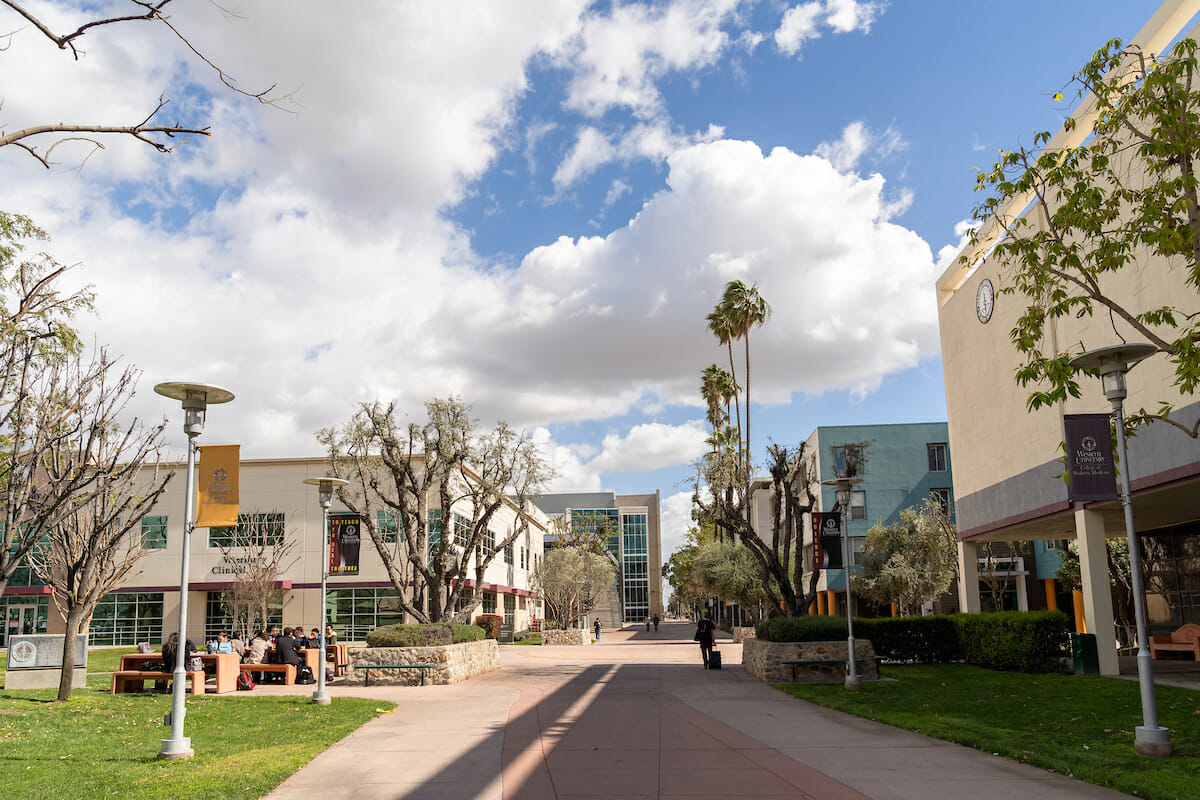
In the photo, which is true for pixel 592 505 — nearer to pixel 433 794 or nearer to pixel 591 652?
Result: pixel 591 652

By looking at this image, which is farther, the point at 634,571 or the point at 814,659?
the point at 634,571

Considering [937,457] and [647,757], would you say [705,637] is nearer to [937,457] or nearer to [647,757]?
[647,757]

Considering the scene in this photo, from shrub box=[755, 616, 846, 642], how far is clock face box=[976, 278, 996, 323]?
1022 centimetres

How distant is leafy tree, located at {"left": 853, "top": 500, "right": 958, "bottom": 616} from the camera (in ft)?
141

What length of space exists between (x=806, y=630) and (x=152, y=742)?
14.2 m

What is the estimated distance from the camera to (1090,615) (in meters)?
20.4

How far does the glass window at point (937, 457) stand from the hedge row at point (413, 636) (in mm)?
38337

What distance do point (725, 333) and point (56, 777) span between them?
1609 inches

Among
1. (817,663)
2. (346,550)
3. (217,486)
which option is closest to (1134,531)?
(217,486)

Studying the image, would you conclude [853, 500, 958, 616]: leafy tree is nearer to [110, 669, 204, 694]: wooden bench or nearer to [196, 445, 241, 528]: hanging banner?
[110, 669, 204, 694]: wooden bench

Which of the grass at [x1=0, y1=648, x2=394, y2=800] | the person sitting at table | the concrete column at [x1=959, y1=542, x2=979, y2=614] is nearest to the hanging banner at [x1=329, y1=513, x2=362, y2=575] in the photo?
the person sitting at table

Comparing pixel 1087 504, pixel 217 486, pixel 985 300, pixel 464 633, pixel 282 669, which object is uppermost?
pixel 985 300

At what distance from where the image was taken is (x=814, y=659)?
67.2ft

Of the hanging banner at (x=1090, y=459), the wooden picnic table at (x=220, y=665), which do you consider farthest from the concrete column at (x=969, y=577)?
the wooden picnic table at (x=220, y=665)
